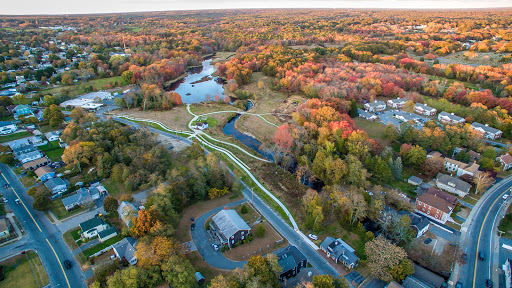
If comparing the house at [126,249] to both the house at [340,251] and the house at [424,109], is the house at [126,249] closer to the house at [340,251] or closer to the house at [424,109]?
the house at [340,251]

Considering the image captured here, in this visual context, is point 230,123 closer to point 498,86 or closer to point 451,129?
point 451,129

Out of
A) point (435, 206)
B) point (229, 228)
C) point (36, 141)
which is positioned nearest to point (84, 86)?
point (36, 141)

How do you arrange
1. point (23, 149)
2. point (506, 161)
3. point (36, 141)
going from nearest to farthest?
point (506, 161) → point (23, 149) → point (36, 141)

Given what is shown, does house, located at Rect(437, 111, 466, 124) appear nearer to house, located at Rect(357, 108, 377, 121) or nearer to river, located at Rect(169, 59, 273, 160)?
house, located at Rect(357, 108, 377, 121)

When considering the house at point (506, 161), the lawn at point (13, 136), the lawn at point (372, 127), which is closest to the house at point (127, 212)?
the lawn at point (13, 136)

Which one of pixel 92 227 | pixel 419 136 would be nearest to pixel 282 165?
pixel 419 136

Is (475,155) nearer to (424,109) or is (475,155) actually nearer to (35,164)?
(424,109)

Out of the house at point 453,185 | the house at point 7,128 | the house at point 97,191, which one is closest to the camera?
the house at point 97,191
